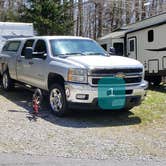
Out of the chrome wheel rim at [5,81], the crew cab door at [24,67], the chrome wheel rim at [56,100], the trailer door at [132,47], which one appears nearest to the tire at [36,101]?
the chrome wheel rim at [56,100]

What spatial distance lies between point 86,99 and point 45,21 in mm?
19061

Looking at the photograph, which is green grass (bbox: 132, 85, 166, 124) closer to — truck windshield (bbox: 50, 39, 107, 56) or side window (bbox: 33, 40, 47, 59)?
truck windshield (bbox: 50, 39, 107, 56)

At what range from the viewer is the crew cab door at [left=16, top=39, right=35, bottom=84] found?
38.1ft

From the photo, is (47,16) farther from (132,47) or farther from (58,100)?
(58,100)

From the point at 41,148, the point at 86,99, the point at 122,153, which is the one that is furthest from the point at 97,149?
the point at 86,99

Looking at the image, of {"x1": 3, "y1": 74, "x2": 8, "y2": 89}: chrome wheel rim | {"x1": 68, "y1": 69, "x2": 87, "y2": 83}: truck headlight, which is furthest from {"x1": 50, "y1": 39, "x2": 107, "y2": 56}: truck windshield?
{"x1": 3, "y1": 74, "x2": 8, "y2": 89}: chrome wheel rim

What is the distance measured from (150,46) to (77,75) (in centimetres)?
785

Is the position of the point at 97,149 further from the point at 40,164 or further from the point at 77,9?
the point at 77,9

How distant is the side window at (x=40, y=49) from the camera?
1082 centimetres

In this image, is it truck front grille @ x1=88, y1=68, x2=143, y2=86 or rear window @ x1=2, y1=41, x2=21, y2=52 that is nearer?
truck front grille @ x1=88, y1=68, x2=143, y2=86

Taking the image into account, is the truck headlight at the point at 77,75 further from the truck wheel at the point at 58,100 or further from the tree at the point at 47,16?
the tree at the point at 47,16

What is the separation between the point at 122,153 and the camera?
702 cm

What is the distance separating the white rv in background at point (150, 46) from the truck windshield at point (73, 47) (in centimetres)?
513

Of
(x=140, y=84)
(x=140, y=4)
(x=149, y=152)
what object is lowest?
(x=149, y=152)
